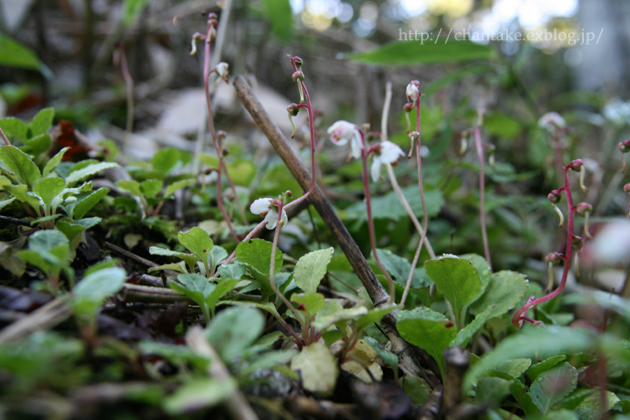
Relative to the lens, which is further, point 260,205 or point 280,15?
point 280,15

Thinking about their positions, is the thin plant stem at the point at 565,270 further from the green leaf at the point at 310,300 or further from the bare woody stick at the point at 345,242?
the green leaf at the point at 310,300

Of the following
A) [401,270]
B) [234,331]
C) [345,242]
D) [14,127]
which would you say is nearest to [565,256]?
[401,270]

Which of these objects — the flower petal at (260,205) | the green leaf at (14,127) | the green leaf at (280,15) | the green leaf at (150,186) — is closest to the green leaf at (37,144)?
the green leaf at (14,127)

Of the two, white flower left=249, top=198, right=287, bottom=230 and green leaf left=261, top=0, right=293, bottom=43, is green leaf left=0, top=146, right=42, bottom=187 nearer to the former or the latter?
white flower left=249, top=198, right=287, bottom=230

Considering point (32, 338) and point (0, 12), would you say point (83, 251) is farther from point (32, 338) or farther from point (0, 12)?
point (0, 12)

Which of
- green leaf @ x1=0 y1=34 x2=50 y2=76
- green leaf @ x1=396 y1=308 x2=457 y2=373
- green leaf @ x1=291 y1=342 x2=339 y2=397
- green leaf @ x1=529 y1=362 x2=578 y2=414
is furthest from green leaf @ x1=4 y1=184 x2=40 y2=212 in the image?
green leaf @ x1=0 y1=34 x2=50 y2=76

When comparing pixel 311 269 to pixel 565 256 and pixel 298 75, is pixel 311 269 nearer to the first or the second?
pixel 298 75
